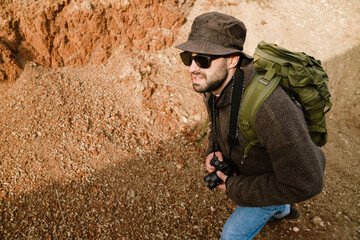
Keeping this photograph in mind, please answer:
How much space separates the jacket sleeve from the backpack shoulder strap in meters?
0.05

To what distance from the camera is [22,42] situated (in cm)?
460

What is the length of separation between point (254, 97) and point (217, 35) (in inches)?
29.1

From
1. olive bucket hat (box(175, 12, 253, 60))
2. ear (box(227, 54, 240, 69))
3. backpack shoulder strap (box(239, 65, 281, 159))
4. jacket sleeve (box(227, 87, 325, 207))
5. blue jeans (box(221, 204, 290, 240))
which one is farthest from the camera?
blue jeans (box(221, 204, 290, 240))

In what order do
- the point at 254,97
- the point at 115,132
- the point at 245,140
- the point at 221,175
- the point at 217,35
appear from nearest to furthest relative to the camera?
the point at 254,97 < the point at 217,35 < the point at 245,140 < the point at 221,175 < the point at 115,132

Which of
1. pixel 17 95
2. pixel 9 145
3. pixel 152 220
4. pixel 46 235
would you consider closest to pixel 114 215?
pixel 152 220

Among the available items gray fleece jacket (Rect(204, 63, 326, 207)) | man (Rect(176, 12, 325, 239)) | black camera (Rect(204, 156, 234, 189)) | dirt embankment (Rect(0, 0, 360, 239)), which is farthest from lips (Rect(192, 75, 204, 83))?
dirt embankment (Rect(0, 0, 360, 239))

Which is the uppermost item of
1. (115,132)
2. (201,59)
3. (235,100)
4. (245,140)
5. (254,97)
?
(201,59)

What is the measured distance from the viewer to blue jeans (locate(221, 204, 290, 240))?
2480mm

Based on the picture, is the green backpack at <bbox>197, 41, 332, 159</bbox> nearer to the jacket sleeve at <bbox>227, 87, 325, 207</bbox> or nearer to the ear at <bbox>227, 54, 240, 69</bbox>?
the jacket sleeve at <bbox>227, 87, 325, 207</bbox>

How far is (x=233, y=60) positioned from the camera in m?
2.16

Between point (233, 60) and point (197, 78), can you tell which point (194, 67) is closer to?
point (197, 78)

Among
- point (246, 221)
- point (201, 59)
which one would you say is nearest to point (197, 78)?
point (201, 59)

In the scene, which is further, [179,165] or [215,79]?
[179,165]

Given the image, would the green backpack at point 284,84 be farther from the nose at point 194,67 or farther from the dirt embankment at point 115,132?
the dirt embankment at point 115,132
